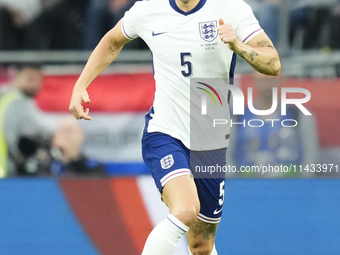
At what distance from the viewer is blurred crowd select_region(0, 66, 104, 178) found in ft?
16.2

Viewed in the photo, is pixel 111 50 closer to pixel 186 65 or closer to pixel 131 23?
pixel 131 23

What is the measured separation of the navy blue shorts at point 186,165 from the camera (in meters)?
3.51

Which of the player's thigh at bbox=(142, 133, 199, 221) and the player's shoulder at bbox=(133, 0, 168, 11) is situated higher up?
the player's shoulder at bbox=(133, 0, 168, 11)

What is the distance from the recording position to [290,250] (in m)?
4.77

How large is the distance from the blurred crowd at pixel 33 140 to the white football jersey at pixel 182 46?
4.54ft

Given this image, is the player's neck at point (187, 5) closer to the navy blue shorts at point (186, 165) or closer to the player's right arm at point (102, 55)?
the player's right arm at point (102, 55)

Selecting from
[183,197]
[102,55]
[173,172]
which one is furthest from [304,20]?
[183,197]

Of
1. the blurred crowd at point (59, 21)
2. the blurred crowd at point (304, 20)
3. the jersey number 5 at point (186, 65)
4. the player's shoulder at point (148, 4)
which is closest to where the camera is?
the jersey number 5 at point (186, 65)

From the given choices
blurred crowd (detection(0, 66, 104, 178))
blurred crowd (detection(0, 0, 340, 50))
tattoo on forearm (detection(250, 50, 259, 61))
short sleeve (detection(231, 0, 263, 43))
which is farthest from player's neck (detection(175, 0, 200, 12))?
blurred crowd (detection(0, 0, 340, 50))

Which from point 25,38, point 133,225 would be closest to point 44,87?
point 25,38

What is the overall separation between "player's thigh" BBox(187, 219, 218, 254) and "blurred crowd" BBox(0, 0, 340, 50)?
2.22 metres

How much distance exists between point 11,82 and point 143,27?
1.79 meters

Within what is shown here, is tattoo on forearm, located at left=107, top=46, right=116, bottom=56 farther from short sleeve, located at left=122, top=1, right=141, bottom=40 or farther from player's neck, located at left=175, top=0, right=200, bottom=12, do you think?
player's neck, located at left=175, top=0, right=200, bottom=12

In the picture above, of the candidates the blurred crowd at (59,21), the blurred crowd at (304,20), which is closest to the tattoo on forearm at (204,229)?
the blurred crowd at (304,20)
